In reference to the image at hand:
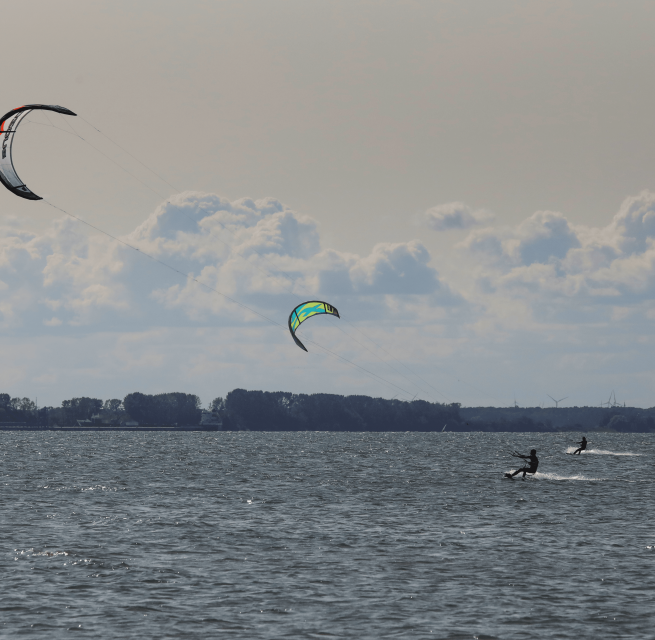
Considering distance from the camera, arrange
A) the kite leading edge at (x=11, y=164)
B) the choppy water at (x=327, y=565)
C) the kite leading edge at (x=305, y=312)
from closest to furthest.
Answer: the choppy water at (x=327, y=565) < the kite leading edge at (x=11, y=164) < the kite leading edge at (x=305, y=312)

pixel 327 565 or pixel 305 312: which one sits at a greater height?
pixel 305 312

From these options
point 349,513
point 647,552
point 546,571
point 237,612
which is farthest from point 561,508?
point 237,612

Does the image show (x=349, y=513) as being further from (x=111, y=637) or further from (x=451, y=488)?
(x=111, y=637)

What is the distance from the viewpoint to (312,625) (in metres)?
18.2

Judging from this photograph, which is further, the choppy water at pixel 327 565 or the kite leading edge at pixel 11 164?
the kite leading edge at pixel 11 164

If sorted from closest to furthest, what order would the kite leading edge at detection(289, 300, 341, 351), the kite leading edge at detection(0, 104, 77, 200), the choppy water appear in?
1. the choppy water
2. the kite leading edge at detection(0, 104, 77, 200)
3. the kite leading edge at detection(289, 300, 341, 351)

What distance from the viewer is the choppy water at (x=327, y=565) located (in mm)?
18453

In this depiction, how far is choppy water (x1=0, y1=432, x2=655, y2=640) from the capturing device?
18453 millimetres

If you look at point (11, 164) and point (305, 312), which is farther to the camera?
point (305, 312)

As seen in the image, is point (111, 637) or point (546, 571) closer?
point (111, 637)

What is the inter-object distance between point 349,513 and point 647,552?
13.8 m

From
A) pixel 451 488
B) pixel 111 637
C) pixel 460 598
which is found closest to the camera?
pixel 111 637

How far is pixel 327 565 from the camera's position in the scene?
24516 mm

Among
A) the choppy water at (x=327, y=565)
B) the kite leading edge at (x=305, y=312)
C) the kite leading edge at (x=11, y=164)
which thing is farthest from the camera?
the kite leading edge at (x=305, y=312)
